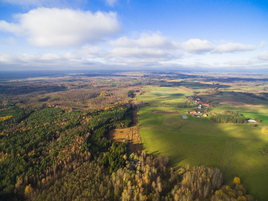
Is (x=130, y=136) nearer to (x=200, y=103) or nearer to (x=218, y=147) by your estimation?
(x=218, y=147)

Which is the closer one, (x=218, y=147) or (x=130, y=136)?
(x=218, y=147)

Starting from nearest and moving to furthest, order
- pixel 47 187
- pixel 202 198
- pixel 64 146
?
pixel 202 198 → pixel 47 187 → pixel 64 146

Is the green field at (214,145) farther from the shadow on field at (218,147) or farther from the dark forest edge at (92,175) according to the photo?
the dark forest edge at (92,175)

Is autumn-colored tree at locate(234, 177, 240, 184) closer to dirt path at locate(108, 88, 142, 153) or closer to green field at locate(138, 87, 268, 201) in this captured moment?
green field at locate(138, 87, 268, 201)

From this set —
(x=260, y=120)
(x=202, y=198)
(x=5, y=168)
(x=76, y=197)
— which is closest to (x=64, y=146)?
(x=5, y=168)

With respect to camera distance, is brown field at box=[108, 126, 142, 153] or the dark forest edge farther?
brown field at box=[108, 126, 142, 153]

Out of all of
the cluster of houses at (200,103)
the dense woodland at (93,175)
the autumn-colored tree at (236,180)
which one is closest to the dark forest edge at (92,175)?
the dense woodland at (93,175)

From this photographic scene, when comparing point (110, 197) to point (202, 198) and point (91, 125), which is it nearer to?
point (202, 198)

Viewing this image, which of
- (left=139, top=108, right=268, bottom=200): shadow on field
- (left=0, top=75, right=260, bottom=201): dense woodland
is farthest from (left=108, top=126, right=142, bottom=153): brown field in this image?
(left=0, top=75, right=260, bottom=201): dense woodland

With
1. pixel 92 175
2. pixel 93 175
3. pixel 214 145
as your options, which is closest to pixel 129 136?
pixel 93 175
